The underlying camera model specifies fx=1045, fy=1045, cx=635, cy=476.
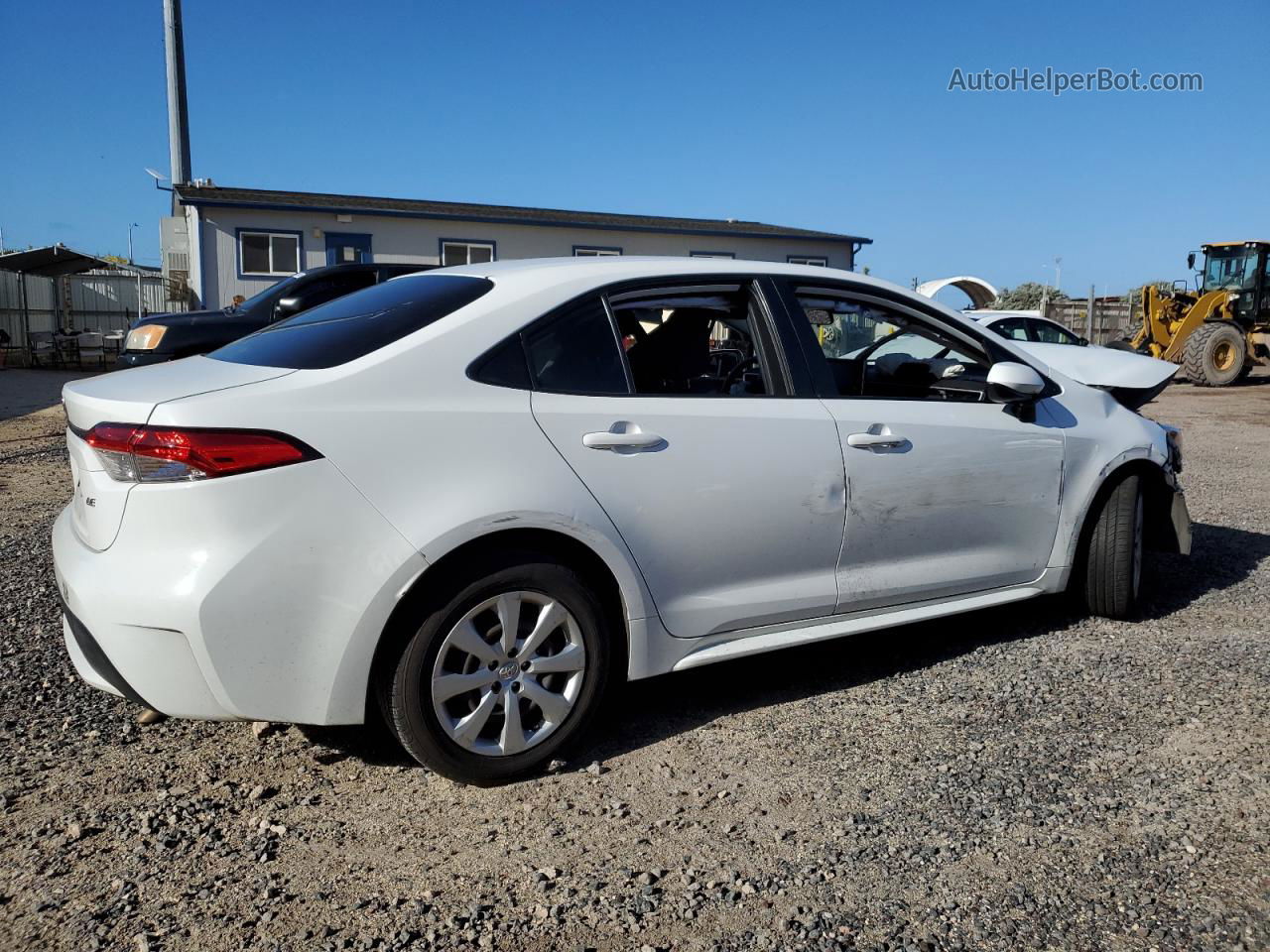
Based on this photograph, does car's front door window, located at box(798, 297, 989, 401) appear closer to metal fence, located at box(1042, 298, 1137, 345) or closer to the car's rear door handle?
the car's rear door handle

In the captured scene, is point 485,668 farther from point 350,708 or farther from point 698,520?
point 698,520

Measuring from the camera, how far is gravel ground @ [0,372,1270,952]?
2.47m

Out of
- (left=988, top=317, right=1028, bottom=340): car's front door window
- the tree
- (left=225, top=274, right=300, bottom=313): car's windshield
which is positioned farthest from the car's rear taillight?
the tree

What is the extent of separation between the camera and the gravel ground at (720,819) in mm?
2475

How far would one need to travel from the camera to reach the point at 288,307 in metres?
8.14

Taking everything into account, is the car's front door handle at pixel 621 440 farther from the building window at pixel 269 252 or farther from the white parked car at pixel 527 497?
the building window at pixel 269 252

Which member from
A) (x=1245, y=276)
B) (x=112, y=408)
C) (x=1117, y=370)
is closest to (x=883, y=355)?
(x=1117, y=370)

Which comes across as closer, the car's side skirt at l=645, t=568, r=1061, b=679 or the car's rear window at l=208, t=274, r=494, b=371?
the car's rear window at l=208, t=274, r=494, b=371

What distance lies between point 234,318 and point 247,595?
7.13 metres

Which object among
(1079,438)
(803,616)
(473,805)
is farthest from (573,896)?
(1079,438)

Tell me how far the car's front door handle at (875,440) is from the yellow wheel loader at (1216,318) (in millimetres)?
20618

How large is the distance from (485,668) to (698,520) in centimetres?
84

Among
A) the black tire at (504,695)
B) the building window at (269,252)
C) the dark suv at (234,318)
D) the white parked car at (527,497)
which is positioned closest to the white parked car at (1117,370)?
the white parked car at (527,497)

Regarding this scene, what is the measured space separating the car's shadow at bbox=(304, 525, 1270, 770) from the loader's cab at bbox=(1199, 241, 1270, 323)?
2099 centimetres
